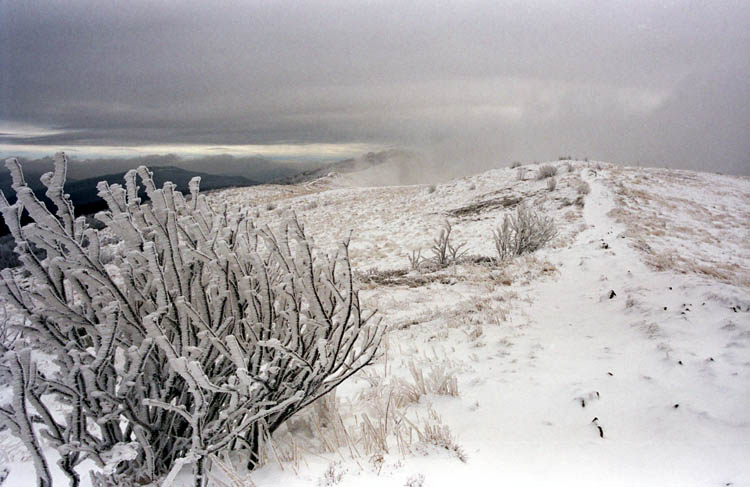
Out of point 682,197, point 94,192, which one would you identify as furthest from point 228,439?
point 682,197

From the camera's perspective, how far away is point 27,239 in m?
1.65

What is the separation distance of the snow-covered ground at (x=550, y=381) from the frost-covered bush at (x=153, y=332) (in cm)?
34

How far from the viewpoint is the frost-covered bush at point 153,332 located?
158 cm

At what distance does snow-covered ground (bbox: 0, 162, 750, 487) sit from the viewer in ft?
6.81

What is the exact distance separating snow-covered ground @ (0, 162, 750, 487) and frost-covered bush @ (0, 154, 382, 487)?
1.13 ft

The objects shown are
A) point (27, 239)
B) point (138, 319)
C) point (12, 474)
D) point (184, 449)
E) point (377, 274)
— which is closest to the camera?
point (27, 239)

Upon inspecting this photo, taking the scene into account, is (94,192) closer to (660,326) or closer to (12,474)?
(12,474)

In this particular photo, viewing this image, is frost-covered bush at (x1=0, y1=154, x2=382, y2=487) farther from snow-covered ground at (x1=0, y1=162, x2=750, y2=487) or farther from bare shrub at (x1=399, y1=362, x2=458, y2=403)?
bare shrub at (x1=399, y1=362, x2=458, y2=403)

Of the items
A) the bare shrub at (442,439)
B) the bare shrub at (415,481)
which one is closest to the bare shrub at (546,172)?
the bare shrub at (442,439)

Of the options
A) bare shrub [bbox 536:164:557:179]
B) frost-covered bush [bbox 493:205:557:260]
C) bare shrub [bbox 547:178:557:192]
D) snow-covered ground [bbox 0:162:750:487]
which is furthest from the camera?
bare shrub [bbox 536:164:557:179]

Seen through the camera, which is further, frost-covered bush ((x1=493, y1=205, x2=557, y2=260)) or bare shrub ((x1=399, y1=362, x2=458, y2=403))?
frost-covered bush ((x1=493, y1=205, x2=557, y2=260))

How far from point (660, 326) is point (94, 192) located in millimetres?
4335

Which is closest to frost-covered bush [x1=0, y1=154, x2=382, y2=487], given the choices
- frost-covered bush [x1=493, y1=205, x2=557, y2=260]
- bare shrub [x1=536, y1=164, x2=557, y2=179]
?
frost-covered bush [x1=493, y1=205, x2=557, y2=260]

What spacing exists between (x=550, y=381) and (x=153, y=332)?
2.65m
